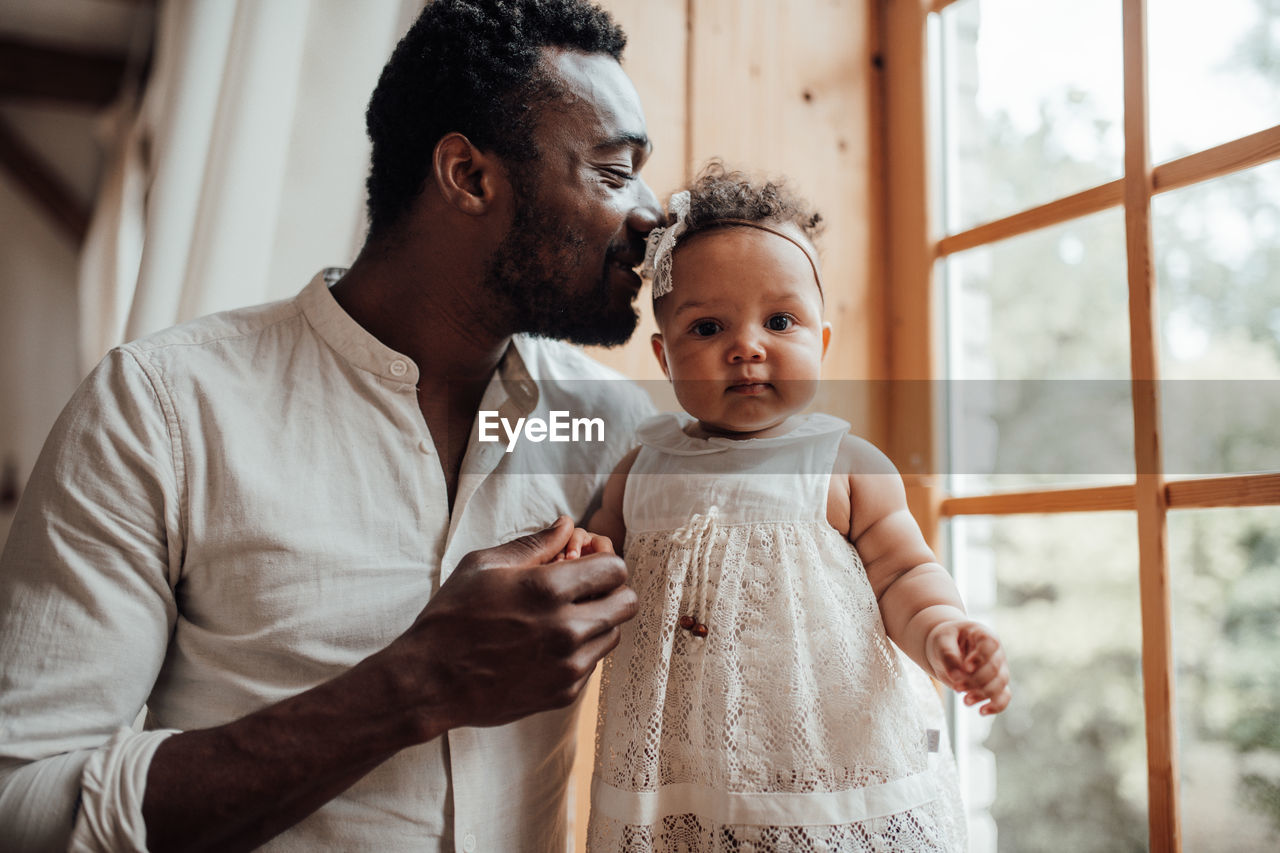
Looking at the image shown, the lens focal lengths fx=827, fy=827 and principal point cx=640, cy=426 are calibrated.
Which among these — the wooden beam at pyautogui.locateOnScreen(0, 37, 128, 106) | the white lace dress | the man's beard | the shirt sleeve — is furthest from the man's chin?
the wooden beam at pyautogui.locateOnScreen(0, 37, 128, 106)

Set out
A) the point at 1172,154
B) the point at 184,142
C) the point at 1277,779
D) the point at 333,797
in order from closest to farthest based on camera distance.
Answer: the point at 333,797
the point at 1277,779
the point at 1172,154
the point at 184,142

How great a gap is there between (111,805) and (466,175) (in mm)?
813

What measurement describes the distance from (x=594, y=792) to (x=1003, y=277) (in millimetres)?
1091

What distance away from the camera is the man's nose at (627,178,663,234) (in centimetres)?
111

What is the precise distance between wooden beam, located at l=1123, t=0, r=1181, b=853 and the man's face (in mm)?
691

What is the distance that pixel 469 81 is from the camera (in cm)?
111

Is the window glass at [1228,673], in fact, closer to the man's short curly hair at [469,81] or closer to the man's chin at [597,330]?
the man's chin at [597,330]

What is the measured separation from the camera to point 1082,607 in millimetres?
1275

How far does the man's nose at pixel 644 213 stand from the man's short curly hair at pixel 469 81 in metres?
0.15

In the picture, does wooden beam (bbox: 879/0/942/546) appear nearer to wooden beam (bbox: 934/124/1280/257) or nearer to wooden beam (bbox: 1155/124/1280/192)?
wooden beam (bbox: 934/124/1280/257)

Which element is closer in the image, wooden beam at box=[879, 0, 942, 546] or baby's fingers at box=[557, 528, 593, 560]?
baby's fingers at box=[557, 528, 593, 560]

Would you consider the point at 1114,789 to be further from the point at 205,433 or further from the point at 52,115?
the point at 52,115

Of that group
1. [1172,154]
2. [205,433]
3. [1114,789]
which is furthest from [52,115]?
[1114,789]

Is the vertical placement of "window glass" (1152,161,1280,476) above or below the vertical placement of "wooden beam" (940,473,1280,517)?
above
